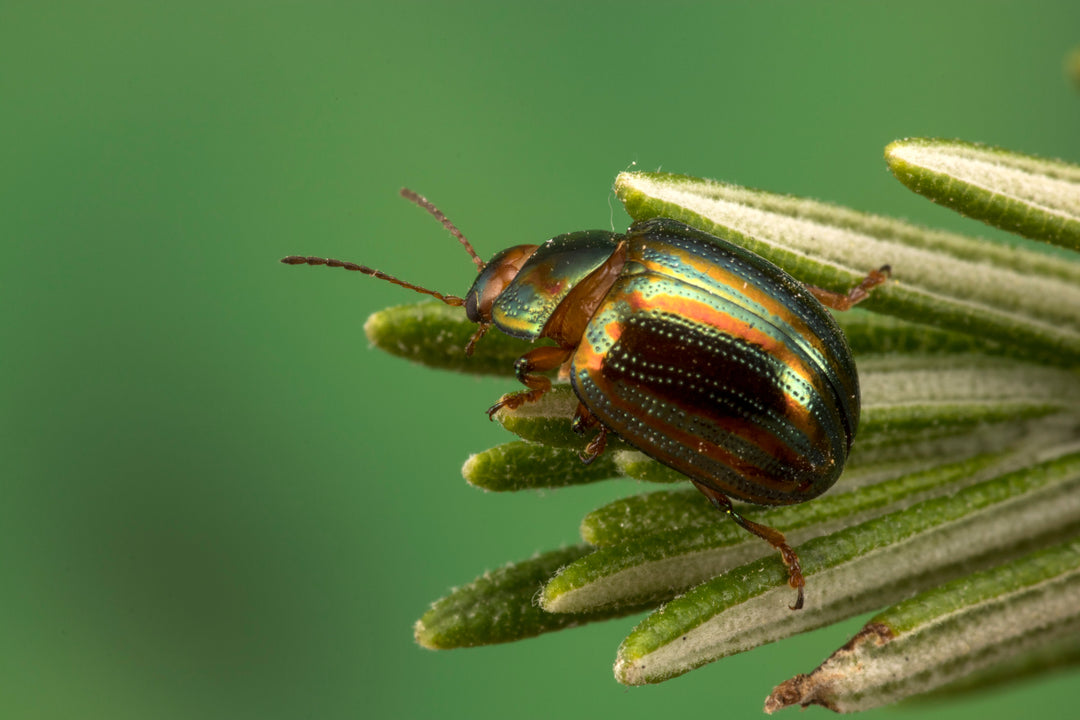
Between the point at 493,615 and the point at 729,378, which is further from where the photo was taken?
the point at 729,378

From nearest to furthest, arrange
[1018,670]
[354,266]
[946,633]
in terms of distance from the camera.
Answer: [946,633] → [1018,670] → [354,266]

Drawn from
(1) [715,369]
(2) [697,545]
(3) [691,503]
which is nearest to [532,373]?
(1) [715,369]

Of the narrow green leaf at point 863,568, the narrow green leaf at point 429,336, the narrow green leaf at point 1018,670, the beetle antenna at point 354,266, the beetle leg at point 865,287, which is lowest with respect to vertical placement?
the narrow green leaf at point 1018,670

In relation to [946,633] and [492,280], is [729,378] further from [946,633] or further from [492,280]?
[492,280]

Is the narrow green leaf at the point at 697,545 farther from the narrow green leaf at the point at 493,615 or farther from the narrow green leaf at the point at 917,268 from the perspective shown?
the narrow green leaf at the point at 917,268

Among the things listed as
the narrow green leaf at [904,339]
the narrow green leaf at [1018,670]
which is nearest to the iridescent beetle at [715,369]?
the narrow green leaf at [904,339]

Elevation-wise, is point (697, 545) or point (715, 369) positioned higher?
point (715, 369)

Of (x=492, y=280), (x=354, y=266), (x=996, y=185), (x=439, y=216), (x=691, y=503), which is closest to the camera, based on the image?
(x=996, y=185)
